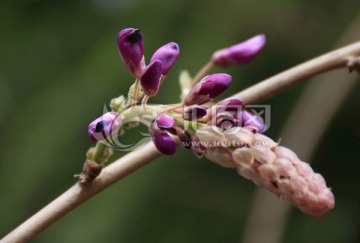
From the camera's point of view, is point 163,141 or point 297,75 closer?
point 163,141

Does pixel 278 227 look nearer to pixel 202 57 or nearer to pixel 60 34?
pixel 202 57

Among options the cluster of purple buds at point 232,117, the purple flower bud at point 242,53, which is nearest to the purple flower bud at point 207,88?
the cluster of purple buds at point 232,117

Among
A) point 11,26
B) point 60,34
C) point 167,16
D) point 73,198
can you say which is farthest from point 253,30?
point 73,198

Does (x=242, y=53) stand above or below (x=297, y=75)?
above

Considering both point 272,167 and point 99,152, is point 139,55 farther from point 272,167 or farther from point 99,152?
point 272,167

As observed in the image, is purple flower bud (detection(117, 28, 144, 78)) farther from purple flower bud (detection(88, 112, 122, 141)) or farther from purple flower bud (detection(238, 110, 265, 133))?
purple flower bud (detection(238, 110, 265, 133))

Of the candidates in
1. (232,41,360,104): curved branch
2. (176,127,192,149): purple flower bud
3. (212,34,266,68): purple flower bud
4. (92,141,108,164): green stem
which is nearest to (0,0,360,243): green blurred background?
(212,34,266,68): purple flower bud

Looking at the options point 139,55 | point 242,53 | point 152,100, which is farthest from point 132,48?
point 152,100
